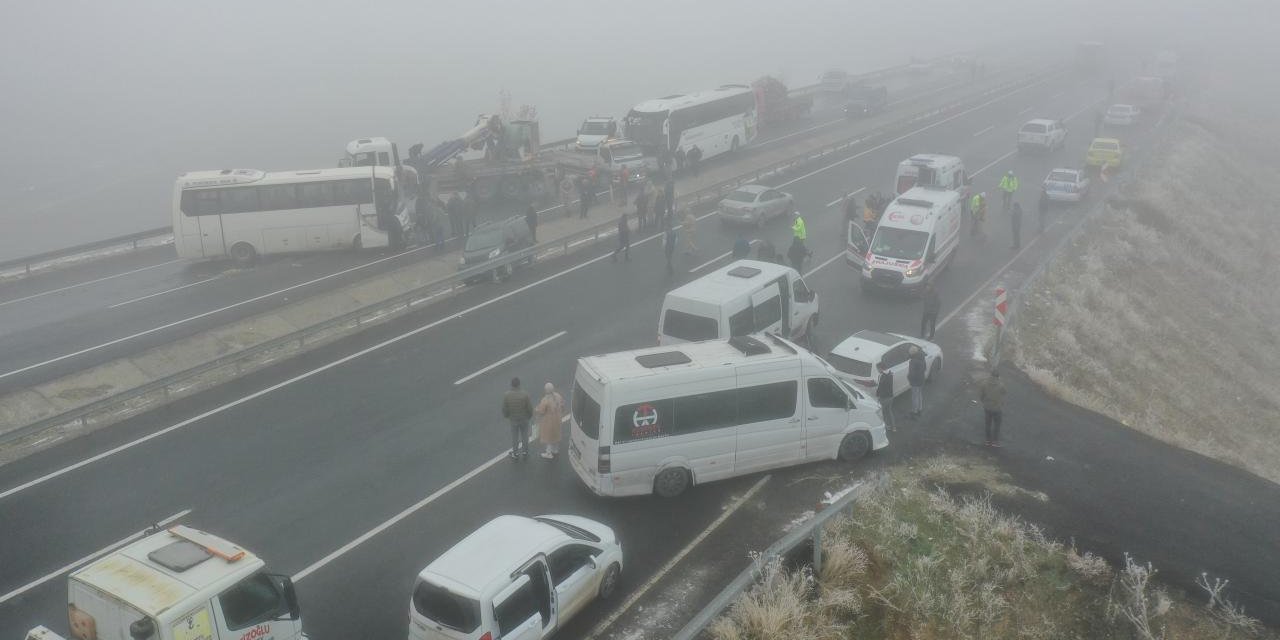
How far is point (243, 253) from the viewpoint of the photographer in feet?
92.0

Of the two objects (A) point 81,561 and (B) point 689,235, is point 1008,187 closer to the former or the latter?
(B) point 689,235

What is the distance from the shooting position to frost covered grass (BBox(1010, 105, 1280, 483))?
20.5 meters

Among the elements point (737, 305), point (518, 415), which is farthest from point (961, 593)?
point (737, 305)

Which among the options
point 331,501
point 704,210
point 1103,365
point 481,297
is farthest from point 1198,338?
point 331,501

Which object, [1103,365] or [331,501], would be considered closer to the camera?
[331,501]

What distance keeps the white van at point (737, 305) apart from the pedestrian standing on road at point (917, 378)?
9.96 ft

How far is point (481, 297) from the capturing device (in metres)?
23.8

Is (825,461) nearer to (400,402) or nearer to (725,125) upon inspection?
(400,402)

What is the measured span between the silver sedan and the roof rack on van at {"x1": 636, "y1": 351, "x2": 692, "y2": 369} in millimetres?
16372

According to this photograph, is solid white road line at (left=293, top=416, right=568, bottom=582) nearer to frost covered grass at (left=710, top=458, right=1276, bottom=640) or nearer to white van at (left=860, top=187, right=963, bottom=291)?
frost covered grass at (left=710, top=458, right=1276, bottom=640)

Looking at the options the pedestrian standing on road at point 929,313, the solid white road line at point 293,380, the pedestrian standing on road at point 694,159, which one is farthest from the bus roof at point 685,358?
the pedestrian standing on road at point 694,159

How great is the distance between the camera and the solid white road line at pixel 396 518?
12196mm

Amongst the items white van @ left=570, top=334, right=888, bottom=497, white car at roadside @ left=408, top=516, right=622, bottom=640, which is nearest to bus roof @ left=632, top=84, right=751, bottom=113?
white van @ left=570, top=334, right=888, bottom=497

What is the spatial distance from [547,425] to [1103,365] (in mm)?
14739
